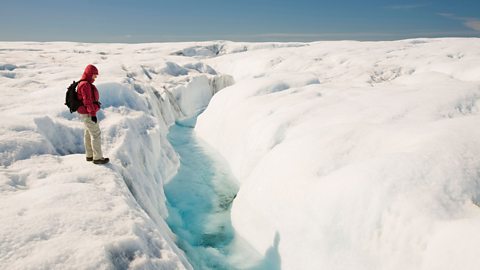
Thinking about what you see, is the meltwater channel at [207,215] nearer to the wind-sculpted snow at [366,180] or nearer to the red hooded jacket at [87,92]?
the wind-sculpted snow at [366,180]

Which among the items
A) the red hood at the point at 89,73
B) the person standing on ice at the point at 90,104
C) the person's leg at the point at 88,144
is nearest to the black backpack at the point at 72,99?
the person standing on ice at the point at 90,104

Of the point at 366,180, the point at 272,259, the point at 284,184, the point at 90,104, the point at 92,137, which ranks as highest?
the point at 90,104

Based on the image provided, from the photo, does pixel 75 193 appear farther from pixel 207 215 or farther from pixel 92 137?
pixel 207 215

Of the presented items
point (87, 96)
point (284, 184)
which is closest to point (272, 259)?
point (284, 184)

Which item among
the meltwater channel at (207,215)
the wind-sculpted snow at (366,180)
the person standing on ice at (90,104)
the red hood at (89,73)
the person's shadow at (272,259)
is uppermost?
the red hood at (89,73)

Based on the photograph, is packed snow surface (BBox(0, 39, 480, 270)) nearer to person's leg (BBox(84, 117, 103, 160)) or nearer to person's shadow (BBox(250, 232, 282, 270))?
person's shadow (BBox(250, 232, 282, 270))

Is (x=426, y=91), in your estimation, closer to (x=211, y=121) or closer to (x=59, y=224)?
(x=211, y=121)

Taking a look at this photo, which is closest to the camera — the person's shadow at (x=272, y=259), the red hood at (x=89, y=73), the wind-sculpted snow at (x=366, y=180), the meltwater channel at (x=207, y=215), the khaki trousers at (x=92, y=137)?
the wind-sculpted snow at (x=366, y=180)
